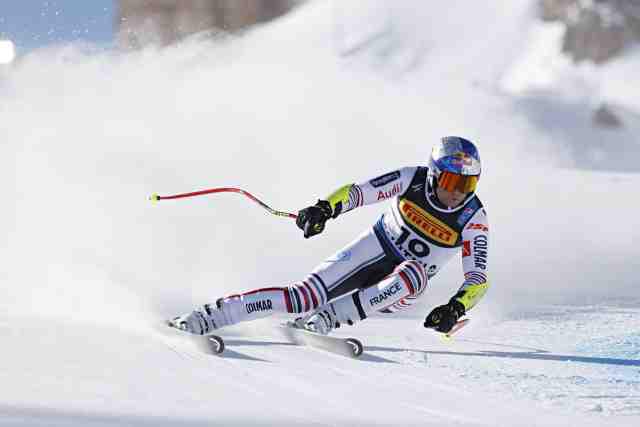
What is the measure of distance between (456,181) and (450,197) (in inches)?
4.0

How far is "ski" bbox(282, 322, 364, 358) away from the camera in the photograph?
17.8ft

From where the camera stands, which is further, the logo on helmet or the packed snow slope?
the logo on helmet

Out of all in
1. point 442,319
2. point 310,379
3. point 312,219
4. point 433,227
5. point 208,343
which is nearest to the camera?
point 310,379

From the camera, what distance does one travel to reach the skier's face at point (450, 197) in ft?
18.8

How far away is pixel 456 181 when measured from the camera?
571cm

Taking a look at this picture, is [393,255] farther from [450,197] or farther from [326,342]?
[326,342]

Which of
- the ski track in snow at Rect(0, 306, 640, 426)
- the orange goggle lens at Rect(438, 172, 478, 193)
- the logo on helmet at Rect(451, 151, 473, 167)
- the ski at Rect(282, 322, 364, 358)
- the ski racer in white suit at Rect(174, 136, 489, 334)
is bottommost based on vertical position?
the ski track in snow at Rect(0, 306, 640, 426)

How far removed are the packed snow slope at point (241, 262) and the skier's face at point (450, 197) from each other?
0.83 metres

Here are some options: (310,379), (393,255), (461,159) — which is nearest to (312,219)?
(393,255)

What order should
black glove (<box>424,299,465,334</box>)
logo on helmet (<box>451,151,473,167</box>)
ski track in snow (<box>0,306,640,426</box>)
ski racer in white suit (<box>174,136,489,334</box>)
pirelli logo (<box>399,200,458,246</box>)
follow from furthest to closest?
1. pirelli logo (<box>399,200,458,246</box>)
2. logo on helmet (<box>451,151,473,167</box>)
3. ski racer in white suit (<box>174,136,489,334</box>)
4. black glove (<box>424,299,465,334</box>)
5. ski track in snow (<box>0,306,640,426</box>)

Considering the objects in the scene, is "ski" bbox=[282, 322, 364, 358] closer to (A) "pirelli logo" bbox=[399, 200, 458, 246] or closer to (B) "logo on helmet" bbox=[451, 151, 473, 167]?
(A) "pirelli logo" bbox=[399, 200, 458, 246]

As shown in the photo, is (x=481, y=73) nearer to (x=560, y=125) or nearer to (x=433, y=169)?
(x=560, y=125)


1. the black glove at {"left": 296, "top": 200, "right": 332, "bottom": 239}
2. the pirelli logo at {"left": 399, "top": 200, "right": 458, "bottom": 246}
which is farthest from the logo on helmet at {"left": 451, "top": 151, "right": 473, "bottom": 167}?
the black glove at {"left": 296, "top": 200, "right": 332, "bottom": 239}

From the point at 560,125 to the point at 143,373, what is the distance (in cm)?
3535
